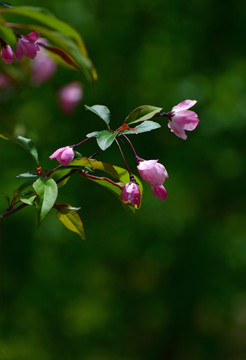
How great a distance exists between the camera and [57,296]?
306 centimetres

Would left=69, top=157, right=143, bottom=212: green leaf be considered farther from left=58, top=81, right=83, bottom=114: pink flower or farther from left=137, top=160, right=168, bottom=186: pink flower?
left=58, top=81, right=83, bottom=114: pink flower

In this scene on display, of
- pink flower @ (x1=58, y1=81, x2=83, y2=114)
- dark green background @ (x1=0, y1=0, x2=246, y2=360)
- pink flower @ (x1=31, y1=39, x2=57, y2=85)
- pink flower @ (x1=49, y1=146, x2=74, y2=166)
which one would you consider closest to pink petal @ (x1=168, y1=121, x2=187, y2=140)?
pink flower @ (x1=49, y1=146, x2=74, y2=166)

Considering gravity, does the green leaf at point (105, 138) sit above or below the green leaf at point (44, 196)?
above

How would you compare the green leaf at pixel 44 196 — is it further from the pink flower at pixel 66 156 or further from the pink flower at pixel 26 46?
the pink flower at pixel 26 46

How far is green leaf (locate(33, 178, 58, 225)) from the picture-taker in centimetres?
59

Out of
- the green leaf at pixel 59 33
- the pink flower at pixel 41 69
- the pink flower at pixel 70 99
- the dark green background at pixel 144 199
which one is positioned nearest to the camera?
the green leaf at pixel 59 33

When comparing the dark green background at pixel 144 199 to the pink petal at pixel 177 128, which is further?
the dark green background at pixel 144 199

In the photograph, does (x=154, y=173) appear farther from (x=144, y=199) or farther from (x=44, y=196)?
(x=144, y=199)

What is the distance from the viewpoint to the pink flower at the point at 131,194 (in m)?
0.68

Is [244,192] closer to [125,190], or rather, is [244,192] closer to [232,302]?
[232,302]

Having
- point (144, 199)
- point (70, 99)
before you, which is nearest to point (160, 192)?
point (70, 99)

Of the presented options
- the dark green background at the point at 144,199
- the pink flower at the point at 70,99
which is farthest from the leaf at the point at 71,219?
the dark green background at the point at 144,199

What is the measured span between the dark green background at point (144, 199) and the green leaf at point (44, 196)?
201cm

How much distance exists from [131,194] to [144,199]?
2.23 metres
